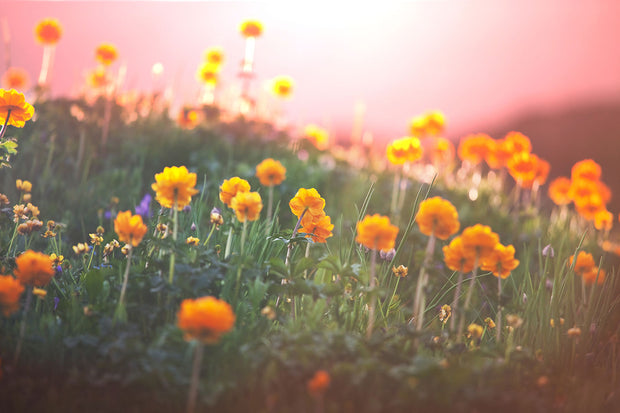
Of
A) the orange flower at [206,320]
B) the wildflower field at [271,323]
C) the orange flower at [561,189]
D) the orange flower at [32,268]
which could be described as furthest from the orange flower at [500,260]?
the orange flower at [561,189]

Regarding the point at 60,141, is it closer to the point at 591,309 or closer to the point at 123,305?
the point at 123,305

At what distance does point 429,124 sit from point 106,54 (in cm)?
281

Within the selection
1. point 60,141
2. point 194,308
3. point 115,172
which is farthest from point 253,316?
point 60,141

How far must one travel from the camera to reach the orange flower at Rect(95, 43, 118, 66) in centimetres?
443

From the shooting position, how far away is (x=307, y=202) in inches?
75.8

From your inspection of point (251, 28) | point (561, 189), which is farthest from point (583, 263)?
point (251, 28)

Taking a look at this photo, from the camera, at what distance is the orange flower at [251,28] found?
4867 millimetres

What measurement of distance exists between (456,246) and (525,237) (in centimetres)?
261

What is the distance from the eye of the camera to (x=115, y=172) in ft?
12.5

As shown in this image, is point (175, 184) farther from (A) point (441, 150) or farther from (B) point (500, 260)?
(A) point (441, 150)

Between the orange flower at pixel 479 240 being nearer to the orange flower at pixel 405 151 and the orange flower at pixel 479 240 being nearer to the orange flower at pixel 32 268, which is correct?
the orange flower at pixel 32 268

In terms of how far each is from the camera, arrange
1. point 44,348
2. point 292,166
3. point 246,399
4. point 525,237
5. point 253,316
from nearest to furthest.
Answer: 1. point 246,399
2. point 44,348
3. point 253,316
4. point 525,237
5. point 292,166

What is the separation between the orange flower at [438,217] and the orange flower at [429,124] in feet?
10.7

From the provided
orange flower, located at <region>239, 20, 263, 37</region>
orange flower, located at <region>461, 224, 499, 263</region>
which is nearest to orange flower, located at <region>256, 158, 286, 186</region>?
orange flower, located at <region>461, 224, 499, 263</region>
